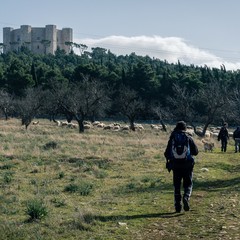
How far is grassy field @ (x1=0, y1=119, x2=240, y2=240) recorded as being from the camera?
24.7 feet

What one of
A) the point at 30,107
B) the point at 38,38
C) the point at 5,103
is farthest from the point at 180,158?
the point at 38,38

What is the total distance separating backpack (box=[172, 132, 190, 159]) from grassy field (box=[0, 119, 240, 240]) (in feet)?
3.81

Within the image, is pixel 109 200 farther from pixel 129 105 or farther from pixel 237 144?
pixel 129 105

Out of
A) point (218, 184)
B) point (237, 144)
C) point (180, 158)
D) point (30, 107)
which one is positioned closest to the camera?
point (180, 158)

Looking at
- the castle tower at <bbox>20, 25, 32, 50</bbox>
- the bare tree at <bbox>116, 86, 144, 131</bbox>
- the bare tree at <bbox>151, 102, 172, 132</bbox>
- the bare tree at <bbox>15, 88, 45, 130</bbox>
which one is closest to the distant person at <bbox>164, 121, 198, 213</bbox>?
the bare tree at <bbox>15, 88, 45, 130</bbox>

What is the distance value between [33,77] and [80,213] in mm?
66829

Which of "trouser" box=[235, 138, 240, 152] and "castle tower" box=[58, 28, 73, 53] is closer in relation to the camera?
"trouser" box=[235, 138, 240, 152]

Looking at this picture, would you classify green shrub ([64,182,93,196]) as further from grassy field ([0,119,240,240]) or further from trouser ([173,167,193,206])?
trouser ([173,167,193,206])

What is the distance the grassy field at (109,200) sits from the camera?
7.52 m

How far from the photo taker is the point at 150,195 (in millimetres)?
11320

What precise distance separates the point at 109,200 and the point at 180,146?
2589 millimetres

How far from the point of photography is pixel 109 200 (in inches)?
414

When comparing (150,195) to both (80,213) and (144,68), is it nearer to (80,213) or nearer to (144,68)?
(80,213)

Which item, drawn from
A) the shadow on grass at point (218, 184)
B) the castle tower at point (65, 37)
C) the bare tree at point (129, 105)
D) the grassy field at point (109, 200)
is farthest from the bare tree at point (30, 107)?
the castle tower at point (65, 37)
